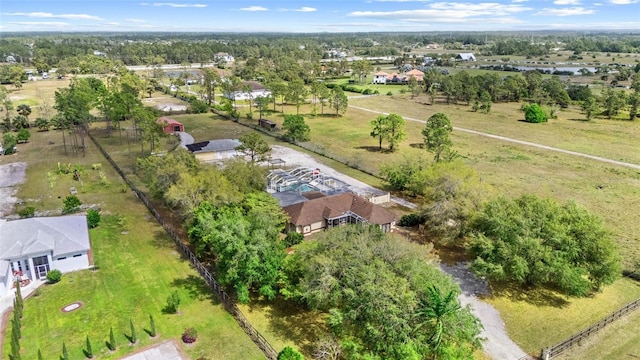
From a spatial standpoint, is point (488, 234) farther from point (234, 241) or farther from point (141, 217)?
point (141, 217)

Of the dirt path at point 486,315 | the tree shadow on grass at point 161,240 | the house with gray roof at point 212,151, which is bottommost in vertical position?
the dirt path at point 486,315

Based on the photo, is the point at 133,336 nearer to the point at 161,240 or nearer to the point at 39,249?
the point at 39,249

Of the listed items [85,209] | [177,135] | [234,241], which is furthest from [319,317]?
[177,135]

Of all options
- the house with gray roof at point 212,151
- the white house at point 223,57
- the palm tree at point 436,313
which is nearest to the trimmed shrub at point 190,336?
the palm tree at point 436,313

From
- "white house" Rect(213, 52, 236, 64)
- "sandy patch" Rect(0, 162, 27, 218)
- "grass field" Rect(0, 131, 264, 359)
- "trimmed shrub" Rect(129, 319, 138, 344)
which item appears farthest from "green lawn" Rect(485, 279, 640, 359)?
"white house" Rect(213, 52, 236, 64)

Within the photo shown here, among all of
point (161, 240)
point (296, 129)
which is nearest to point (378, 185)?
point (296, 129)

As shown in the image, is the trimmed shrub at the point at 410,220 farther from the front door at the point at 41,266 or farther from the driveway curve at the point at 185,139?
the driveway curve at the point at 185,139
